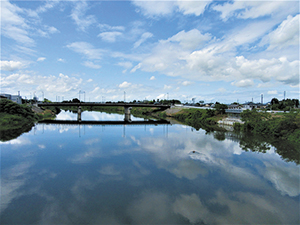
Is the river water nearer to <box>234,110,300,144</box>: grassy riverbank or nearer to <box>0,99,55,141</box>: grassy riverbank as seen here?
<box>234,110,300,144</box>: grassy riverbank

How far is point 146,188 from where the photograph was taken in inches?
683

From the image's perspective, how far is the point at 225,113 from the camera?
80250 mm

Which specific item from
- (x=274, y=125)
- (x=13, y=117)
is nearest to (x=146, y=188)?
(x=274, y=125)

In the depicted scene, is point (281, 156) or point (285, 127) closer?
point (281, 156)

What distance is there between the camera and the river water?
13266 millimetres

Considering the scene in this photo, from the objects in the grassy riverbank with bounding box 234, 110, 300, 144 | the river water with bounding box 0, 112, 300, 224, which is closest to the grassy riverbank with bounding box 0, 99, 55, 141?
the river water with bounding box 0, 112, 300, 224

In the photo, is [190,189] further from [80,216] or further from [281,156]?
[281,156]

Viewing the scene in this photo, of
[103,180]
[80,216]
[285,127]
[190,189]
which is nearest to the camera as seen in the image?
[80,216]

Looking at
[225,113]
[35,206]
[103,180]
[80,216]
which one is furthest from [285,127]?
[35,206]

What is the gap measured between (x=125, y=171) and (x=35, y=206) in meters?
9.88

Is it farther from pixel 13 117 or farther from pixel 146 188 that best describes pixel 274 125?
pixel 13 117

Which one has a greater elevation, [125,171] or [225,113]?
[225,113]

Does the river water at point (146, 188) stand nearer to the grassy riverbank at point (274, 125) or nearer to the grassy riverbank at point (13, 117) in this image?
the grassy riverbank at point (274, 125)

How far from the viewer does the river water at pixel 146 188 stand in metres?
13.3
